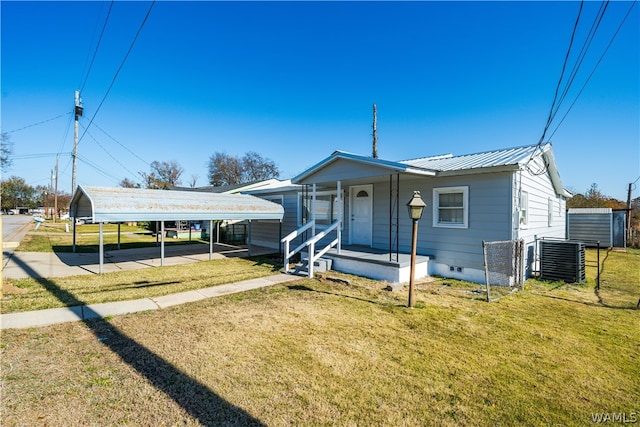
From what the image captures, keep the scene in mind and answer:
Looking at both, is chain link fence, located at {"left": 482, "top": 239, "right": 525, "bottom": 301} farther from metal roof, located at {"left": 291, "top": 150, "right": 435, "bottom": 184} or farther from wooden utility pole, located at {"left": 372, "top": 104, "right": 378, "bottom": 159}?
wooden utility pole, located at {"left": 372, "top": 104, "right": 378, "bottom": 159}

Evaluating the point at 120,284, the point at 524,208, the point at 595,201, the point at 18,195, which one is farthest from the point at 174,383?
the point at 18,195

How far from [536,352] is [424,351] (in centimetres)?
147

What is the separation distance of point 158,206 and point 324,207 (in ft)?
19.6

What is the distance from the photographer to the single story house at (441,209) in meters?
7.48

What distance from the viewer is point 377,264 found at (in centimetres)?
815

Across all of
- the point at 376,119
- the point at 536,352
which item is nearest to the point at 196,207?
the point at 536,352

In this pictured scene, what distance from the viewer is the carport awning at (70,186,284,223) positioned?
336 inches

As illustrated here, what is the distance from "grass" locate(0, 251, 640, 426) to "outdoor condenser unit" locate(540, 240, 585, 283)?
99.5 inches

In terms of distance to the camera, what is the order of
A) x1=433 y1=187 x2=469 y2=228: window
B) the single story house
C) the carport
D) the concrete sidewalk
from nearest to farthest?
the concrete sidewalk → the single story house → x1=433 y1=187 x2=469 y2=228: window → the carport

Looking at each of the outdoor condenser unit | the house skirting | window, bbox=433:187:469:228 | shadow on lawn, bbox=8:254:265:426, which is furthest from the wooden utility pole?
shadow on lawn, bbox=8:254:265:426

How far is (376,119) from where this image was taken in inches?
765

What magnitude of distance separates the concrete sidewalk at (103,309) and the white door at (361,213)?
469 centimetres

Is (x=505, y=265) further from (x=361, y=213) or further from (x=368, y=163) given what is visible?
(x=361, y=213)

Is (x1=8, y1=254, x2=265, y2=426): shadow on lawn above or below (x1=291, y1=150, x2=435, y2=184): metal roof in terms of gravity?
below
